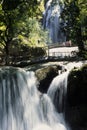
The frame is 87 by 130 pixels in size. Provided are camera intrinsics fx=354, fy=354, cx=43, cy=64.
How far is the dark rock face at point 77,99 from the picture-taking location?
26.3 metres

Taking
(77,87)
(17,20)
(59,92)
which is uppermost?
(17,20)

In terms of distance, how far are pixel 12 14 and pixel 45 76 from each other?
31.3ft

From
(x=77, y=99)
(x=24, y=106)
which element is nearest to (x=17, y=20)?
(x=24, y=106)

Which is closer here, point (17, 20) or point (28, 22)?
point (17, 20)

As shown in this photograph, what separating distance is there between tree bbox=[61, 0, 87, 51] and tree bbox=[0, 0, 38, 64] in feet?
14.5

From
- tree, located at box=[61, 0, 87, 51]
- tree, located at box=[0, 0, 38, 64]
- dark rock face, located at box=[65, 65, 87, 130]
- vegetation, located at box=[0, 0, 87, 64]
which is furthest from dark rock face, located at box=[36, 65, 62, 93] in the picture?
tree, located at box=[61, 0, 87, 51]

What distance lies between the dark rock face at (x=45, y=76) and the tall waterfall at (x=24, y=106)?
48cm

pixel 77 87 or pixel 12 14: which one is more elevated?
pixel 12 14

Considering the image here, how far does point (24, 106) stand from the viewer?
2769 cm

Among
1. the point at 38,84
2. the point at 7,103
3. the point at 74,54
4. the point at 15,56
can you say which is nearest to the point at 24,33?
the point at 15,56

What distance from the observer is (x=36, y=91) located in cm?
2891

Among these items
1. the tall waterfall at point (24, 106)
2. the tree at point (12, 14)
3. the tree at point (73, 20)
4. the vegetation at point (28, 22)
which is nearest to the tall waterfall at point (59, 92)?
the tall waterfall at point (24, 106)

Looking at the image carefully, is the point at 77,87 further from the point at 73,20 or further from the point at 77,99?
the point at 73,20

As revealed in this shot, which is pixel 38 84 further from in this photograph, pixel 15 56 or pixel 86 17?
Answer: pixel 15 56
